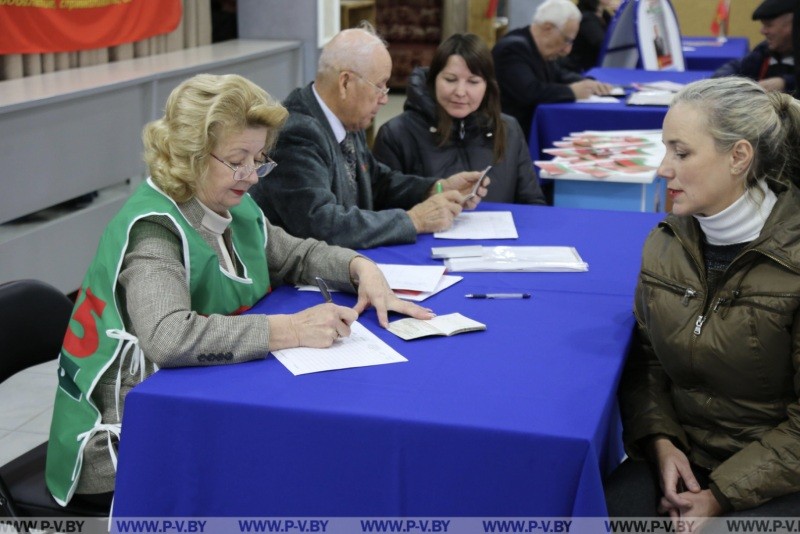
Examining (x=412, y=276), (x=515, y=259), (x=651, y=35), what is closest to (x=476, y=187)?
(x=515, y=259)

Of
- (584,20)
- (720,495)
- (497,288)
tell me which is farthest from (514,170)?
(584,20)

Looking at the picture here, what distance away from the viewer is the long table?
5.16 ft

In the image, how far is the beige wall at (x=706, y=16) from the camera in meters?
9.62

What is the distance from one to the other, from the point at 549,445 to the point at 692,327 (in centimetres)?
49

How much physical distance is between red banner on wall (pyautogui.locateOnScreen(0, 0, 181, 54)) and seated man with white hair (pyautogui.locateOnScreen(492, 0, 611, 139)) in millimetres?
1851

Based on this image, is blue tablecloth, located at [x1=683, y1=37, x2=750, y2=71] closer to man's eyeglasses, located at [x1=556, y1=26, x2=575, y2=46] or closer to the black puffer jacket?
man's eyeglasses, located at [x1=556, y1=26, x2=575, y2=46]

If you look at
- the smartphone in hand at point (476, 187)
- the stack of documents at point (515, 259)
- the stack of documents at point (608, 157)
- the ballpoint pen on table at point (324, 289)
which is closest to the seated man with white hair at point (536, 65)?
the stack of documents at point (608, 157)

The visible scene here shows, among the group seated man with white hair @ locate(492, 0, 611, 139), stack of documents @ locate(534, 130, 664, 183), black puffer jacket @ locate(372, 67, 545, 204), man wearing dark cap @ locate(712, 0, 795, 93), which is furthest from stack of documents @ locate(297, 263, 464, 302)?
man wearing dark cap @ locate(712, 0, 795, 93)

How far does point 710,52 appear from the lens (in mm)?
7613

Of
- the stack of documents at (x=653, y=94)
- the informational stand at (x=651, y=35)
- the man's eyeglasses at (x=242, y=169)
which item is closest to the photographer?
the man's eyeglasses at (x=242, y=169)

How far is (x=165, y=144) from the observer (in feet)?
6.51

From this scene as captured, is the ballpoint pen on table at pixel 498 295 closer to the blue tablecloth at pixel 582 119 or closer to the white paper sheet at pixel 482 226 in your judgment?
the white paper sheet at pixel 482 226

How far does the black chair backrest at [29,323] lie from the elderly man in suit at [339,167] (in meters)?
0.74

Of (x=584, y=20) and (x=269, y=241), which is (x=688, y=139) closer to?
(x=269, y=241)
